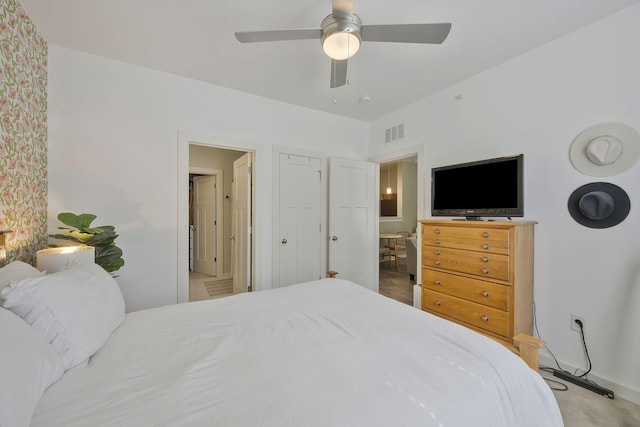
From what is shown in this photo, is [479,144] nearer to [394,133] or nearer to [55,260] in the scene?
[394,133]

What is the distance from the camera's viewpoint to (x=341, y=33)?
1.60 meters

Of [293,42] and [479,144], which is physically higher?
[293,42]

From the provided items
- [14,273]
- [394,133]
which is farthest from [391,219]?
[14,273]

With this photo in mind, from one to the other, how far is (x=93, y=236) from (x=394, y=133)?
11.4 ft

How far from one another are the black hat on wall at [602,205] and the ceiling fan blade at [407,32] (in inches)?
63.3

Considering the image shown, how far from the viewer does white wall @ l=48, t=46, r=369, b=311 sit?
2307 mm

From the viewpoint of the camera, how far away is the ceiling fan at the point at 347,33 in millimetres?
1521

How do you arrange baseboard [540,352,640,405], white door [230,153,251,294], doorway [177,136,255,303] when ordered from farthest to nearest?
doorway [177,136,255,303] < white door [230,153,251,294] < baseboard [540,352,640,405]

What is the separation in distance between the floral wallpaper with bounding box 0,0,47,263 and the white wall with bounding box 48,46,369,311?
0.45ft

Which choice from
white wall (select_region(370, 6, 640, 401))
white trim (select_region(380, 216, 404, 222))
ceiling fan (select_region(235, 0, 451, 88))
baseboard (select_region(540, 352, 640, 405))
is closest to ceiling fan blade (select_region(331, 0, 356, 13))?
ceiling fan (select_region(235, 0, 451, 88))

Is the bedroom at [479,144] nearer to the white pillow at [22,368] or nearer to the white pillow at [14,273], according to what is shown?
the white pillow at [14,273]

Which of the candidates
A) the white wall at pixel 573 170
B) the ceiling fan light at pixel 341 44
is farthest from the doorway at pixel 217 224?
the white wall at pixel 573 170

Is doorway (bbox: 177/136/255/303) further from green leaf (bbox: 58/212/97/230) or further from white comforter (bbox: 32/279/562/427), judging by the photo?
white comforter (bbox: 32/279/562/427)

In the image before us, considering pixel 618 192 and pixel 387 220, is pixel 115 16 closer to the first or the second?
pixel 618 192
